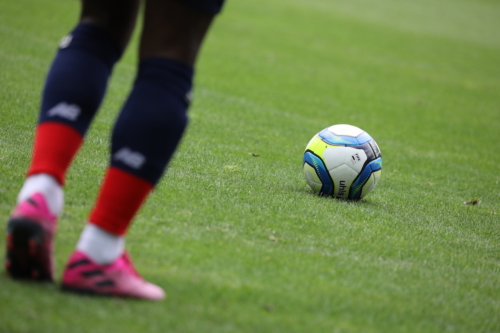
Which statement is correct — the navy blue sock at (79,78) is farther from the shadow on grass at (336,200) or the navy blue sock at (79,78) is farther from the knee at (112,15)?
the shadow on grass at (336,200)

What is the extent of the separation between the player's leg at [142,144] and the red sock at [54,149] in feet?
0.51

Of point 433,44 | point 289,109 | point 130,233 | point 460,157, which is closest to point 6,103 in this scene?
point 130,233

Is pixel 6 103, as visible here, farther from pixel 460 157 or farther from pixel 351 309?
pixel 460 157

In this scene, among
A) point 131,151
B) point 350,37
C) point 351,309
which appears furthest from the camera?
point 350,37

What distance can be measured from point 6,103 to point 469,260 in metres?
3.95

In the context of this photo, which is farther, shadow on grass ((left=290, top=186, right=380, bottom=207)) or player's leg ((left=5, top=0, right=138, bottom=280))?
shadow on grass ((left=290, top=186, right=380, bottom=207))

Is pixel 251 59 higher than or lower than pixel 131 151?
lower

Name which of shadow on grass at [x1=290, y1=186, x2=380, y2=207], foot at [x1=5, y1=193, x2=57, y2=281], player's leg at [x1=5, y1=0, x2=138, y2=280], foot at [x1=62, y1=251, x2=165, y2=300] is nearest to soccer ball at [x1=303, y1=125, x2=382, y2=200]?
shadow on grass at [x1=290, y1=186, x2=380, y2=207]

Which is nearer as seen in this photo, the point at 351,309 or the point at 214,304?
the point at 214,304

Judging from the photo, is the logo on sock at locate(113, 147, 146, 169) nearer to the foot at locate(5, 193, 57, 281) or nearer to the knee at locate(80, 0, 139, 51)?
the foot at locate(5, 193, 57, 281)

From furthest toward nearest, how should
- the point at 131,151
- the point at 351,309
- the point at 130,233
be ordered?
the point at 130,233 → the point at 351,309 → the point at 131,151

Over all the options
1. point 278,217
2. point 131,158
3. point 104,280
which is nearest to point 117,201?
point 131,158

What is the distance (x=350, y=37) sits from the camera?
18.4 metres

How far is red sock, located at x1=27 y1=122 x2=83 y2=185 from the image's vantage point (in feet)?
6.59
